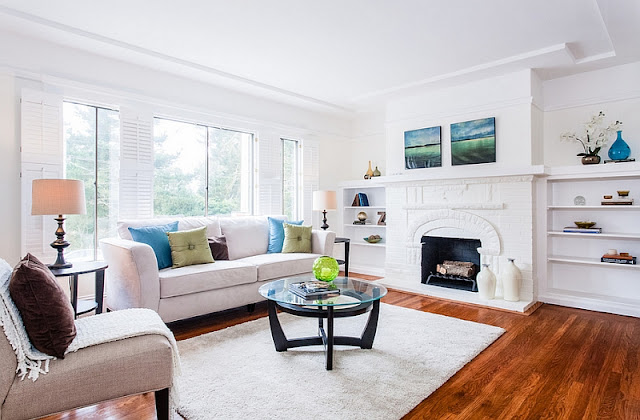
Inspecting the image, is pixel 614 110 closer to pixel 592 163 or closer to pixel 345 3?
pixel 592 163

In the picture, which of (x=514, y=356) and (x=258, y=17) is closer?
(x=514, y=356)

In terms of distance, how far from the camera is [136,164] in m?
3.97

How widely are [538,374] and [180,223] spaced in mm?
3337

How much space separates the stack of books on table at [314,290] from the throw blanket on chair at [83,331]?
100 centimetres

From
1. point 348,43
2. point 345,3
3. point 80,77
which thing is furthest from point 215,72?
point 345,3

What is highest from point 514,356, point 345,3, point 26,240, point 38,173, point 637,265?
point 345,3

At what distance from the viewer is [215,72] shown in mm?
4199

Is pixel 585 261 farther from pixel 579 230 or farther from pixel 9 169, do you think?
pixel 9 169

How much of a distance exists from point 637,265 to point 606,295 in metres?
0.50

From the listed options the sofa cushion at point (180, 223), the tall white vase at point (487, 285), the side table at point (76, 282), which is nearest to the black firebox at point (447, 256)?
the tall white vase at point (487, 285)

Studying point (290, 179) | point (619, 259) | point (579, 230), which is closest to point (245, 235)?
point (290, 179)

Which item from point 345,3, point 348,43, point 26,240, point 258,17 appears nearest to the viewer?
point 345,3

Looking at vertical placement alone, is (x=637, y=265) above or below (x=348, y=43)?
below

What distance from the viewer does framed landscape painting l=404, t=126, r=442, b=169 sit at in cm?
488
